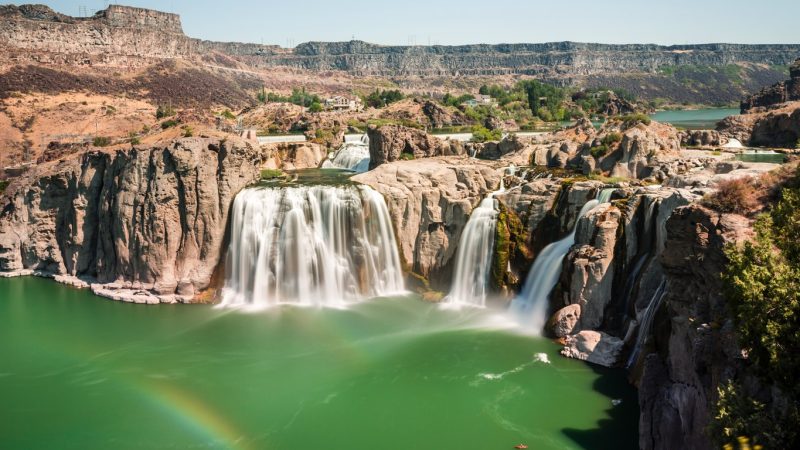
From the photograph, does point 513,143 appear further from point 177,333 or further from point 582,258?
point 177,333

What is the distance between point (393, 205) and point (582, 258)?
11406mm

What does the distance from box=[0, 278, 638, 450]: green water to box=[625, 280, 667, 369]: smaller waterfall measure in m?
0.89

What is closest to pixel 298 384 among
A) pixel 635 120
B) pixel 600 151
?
pixel 600 151

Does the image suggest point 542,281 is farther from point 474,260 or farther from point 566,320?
point 474,260

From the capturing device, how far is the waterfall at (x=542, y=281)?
91.5 feet

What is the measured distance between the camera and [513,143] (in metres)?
45.6

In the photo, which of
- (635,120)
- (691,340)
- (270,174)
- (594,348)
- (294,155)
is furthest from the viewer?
(294,155)

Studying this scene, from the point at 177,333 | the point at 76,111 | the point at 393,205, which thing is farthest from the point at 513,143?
the point at 76,111

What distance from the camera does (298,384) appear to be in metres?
23.2

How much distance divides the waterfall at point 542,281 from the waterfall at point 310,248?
721 centimetres

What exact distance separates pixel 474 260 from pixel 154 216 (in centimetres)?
1686

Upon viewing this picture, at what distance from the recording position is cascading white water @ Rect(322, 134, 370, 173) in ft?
172

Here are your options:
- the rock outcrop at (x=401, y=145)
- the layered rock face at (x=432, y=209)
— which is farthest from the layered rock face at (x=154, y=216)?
the rock outcrop at (x=401, y=145)

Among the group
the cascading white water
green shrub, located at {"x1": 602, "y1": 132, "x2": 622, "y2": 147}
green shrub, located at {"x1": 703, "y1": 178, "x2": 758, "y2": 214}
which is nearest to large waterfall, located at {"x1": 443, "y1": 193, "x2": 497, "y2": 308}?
green shrub, located at {"x1": 602, "y1": 132, "x2": 622, "y2": 147}
